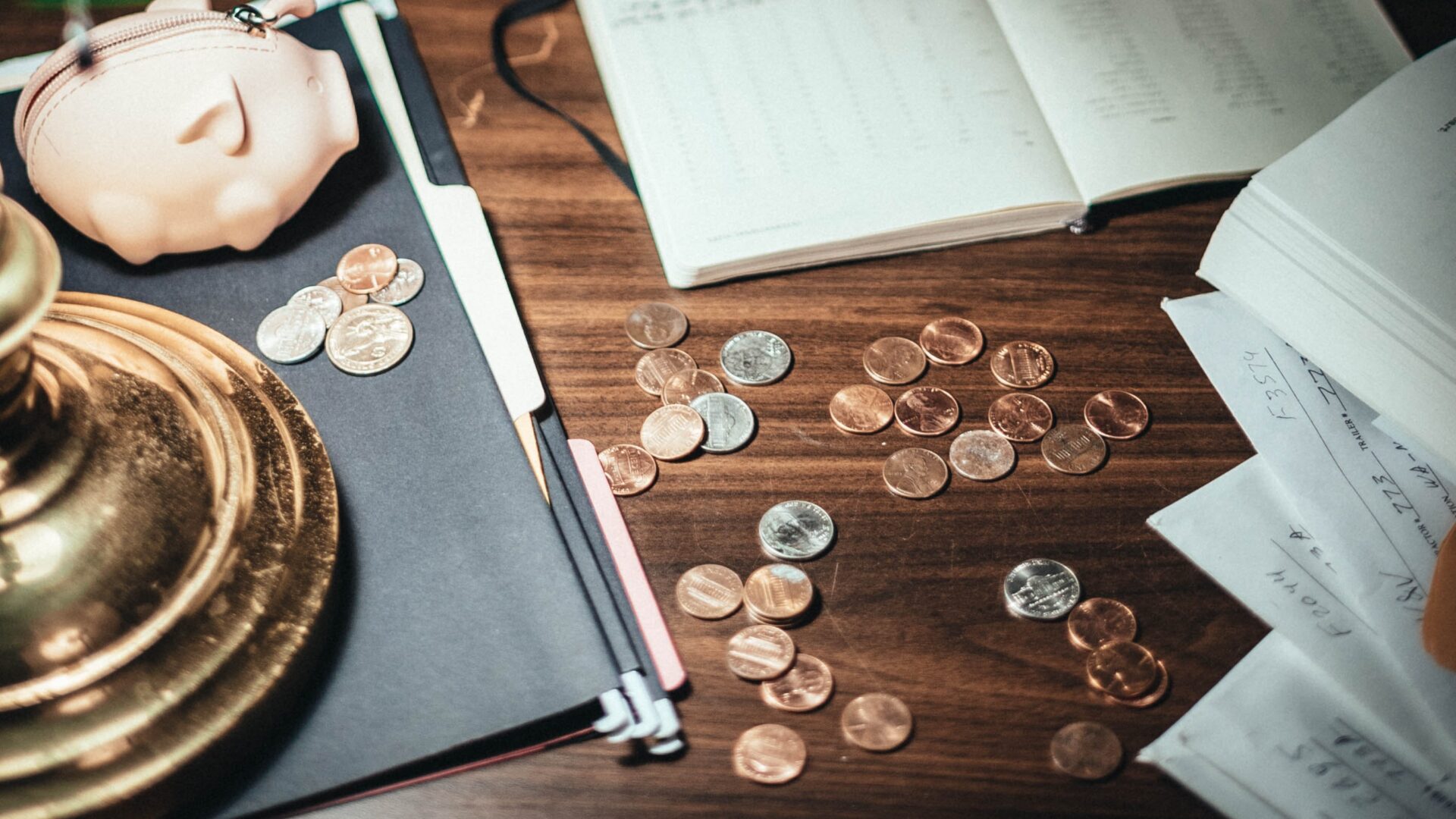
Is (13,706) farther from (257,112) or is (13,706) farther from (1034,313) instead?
(1034,313)

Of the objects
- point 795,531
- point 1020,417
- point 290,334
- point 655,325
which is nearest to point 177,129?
point 290,334

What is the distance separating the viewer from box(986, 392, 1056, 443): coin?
67cm

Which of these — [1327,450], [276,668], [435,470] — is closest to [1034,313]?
[1327,450]

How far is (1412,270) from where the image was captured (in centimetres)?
64

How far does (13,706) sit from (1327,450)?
74cm

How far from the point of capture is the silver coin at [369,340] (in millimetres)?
622

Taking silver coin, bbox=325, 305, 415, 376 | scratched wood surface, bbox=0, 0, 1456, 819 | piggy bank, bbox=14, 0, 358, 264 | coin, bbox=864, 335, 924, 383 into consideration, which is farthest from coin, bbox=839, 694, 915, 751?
piggy bank, bbox=14, 0, 358, 264

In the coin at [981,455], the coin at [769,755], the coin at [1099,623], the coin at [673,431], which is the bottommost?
the coin at [769,755]

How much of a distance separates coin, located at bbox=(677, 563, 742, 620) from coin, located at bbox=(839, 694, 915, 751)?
0.29 ft

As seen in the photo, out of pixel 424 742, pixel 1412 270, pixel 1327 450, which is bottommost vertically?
pixel 424 742

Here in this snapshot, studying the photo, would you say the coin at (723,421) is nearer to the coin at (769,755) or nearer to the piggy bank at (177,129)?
the coin at (769,755)

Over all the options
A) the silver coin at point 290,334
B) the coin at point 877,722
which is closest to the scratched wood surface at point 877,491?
the coin at point 877,722

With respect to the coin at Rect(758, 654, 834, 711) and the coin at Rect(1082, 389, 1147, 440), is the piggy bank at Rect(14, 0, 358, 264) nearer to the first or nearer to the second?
the coin at Rect(758, 654, 834, 711)

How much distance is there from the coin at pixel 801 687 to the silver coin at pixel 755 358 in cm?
20
